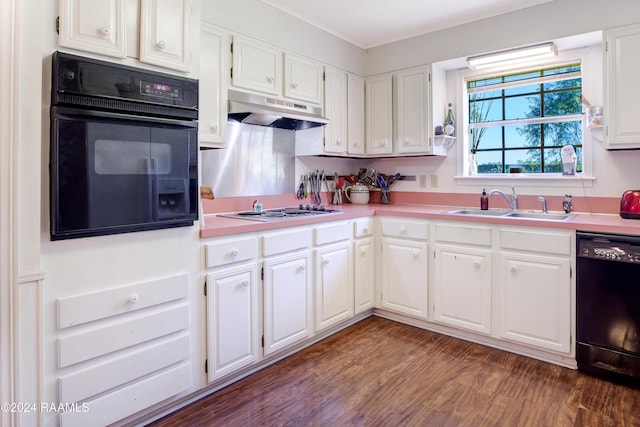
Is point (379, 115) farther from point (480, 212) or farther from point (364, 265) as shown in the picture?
point (364, 265)

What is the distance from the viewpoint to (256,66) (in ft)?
8.96

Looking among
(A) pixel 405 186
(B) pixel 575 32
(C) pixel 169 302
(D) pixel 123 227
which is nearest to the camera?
(D) pixel 123 227

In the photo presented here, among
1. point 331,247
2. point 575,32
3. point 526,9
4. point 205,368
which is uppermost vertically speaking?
point 526,9

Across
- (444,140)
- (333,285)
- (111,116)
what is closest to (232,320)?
(333,285)

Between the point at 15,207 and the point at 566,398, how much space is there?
Answer: 270 centimetres

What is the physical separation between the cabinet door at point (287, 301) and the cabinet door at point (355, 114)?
139 centimetres

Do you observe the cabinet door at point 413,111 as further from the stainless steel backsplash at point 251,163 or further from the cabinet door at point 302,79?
the stainless steel backsplash at point 251,163

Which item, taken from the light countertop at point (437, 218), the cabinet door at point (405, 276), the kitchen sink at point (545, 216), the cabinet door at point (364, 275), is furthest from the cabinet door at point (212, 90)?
the kitchen sink at point (545, 216)

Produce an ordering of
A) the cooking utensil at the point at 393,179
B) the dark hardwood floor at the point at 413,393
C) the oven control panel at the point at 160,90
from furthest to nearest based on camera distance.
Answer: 1. the cooking utensil at the point at 393,179
2. the dark hardwood floor at the point at 413,393
3. the oven control panel at the point at 160,90

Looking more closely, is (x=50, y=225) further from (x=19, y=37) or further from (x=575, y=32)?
(x=575, y=32)

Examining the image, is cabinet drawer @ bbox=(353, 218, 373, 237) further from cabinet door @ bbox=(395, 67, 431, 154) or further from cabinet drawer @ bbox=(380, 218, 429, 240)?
cabinet door @ bbox=(395, 67, 431, 154)

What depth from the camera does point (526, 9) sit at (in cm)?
287

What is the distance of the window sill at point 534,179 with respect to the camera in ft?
9.53

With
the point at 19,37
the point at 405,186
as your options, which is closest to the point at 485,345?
the point at 405,186
